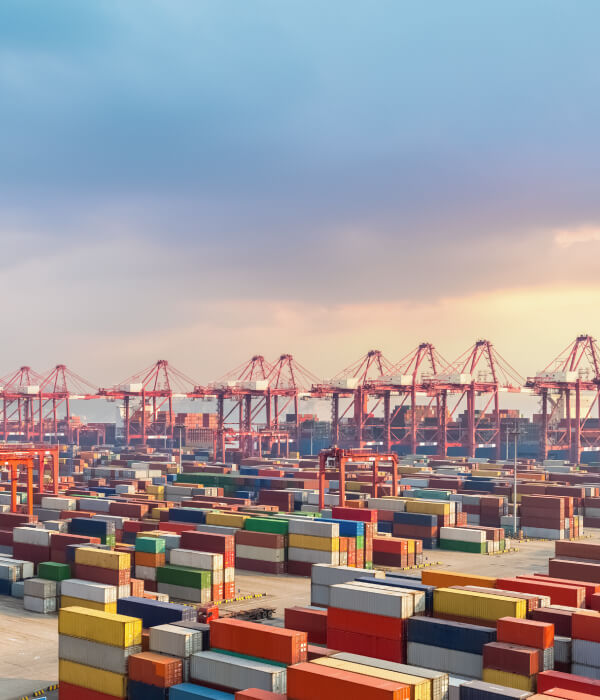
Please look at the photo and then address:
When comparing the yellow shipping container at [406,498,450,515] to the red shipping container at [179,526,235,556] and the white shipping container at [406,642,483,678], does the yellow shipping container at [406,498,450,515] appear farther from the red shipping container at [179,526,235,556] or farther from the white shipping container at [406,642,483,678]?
the white shipping container at [406,642,483,678]

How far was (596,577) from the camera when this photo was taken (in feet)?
157

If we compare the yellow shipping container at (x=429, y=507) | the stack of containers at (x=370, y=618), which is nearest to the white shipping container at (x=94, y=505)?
the yellow shipping container at (x=429, y=507)

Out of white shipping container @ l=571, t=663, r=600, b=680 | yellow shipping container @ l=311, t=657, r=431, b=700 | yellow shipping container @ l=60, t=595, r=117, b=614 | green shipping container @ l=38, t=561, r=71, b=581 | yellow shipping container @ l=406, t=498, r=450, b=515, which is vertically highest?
yellow shipping container @ l=311, t=657, r=431, b=700

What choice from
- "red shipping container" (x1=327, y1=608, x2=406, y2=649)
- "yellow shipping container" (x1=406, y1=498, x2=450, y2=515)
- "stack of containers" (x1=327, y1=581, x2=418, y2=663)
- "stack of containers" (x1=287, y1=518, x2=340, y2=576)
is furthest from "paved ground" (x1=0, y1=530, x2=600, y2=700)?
"stack of containers" (x1=327, y1=581, x2=418, y2=663)

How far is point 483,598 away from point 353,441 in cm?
15031

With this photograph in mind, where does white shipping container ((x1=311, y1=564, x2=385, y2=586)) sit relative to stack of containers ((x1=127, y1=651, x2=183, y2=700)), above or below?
above

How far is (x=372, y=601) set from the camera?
115 feet

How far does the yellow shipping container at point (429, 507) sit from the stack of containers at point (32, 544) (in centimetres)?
3329

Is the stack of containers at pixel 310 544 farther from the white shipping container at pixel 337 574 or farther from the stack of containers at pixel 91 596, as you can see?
the stack of containers at pixel 91 596

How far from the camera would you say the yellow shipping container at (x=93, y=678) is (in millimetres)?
33250

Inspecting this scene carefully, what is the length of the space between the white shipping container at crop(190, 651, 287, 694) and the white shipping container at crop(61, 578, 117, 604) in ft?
45.0

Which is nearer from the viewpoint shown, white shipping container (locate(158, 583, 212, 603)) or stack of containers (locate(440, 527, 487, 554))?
white shipping container (locate(158, 583, 212, 603))

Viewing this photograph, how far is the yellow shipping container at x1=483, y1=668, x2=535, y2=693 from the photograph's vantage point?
3005 centimetres

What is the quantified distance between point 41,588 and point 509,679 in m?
30.9
